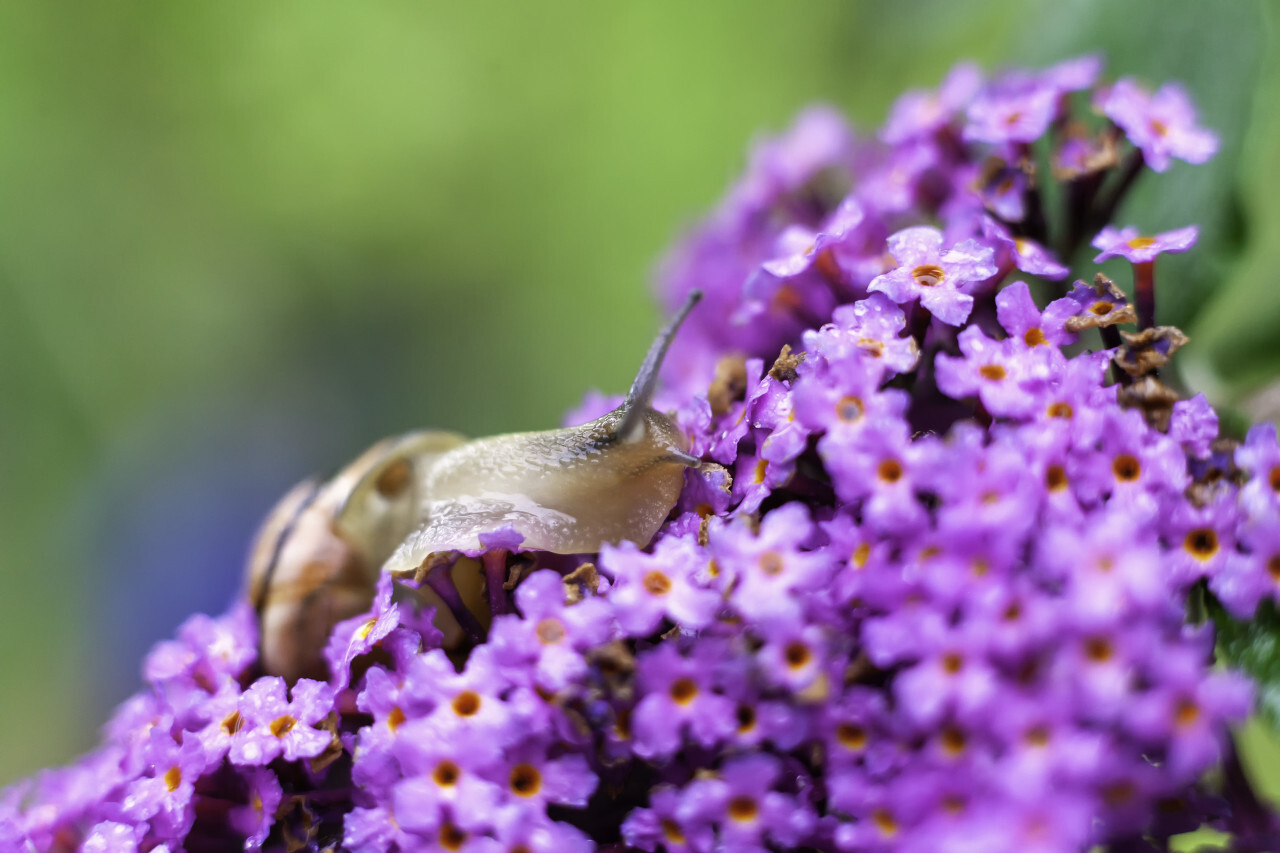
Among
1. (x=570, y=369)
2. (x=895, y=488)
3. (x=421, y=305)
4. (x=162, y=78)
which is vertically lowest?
(x=895, y=488)

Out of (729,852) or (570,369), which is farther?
(570,369)

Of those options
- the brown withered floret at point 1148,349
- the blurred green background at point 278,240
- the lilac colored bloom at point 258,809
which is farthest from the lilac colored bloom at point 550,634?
the blurred green background at point 278,240

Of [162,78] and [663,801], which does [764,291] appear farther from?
[162,78]

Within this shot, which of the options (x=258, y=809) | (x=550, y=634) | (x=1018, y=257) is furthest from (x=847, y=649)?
(x=258, y=809)

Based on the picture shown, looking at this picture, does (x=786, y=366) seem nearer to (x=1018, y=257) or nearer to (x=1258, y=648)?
(x=1018, y=257)

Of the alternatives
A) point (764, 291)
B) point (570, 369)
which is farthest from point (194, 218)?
point (764, 291)

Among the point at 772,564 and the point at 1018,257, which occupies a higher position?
the point at 1018,257

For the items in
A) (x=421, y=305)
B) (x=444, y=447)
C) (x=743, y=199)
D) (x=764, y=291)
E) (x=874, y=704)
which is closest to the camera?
(x=874, y=704)
